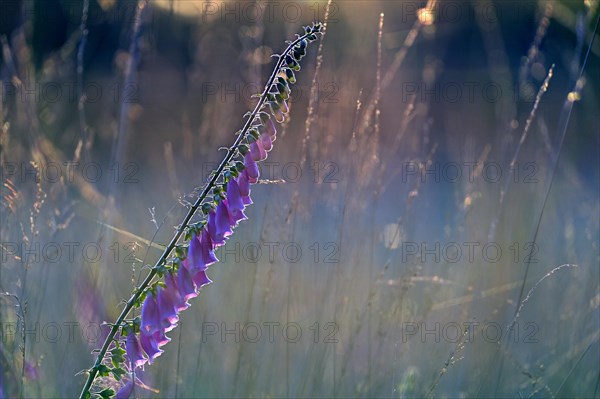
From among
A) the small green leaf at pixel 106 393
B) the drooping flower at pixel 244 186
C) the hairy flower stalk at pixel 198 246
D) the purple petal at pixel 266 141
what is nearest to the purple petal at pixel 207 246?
the hairy flower stalk at pixel 198 246

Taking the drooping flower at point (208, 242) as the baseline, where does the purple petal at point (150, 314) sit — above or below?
below

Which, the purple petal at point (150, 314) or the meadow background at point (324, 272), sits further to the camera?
the meadow background at point (324, 272)

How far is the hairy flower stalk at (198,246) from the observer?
1739 mm

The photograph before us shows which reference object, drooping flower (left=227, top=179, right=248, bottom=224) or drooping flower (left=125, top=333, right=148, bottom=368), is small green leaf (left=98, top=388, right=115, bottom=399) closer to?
drooping flower (left=125, top=333, right=148, bottom=368)

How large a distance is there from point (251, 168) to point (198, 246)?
20 centimetres

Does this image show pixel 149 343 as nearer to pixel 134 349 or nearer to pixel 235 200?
pixel 134 349

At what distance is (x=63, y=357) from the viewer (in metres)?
3.12

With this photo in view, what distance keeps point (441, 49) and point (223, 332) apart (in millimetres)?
9046

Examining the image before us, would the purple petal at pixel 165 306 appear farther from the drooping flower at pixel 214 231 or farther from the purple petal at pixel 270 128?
the purple petal at pixel 270 128

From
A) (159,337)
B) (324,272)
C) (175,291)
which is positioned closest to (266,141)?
(175,291)

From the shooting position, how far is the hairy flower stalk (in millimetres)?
1739

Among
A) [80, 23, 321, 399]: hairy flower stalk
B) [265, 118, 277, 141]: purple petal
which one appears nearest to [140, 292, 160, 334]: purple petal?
[80, 23, 321, 399]: hairy flower stalk

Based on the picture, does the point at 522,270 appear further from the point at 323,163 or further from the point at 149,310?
the point at 149,310

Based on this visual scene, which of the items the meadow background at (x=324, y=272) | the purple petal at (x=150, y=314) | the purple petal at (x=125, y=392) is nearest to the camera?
the purple petal at (x=150, y=314)
